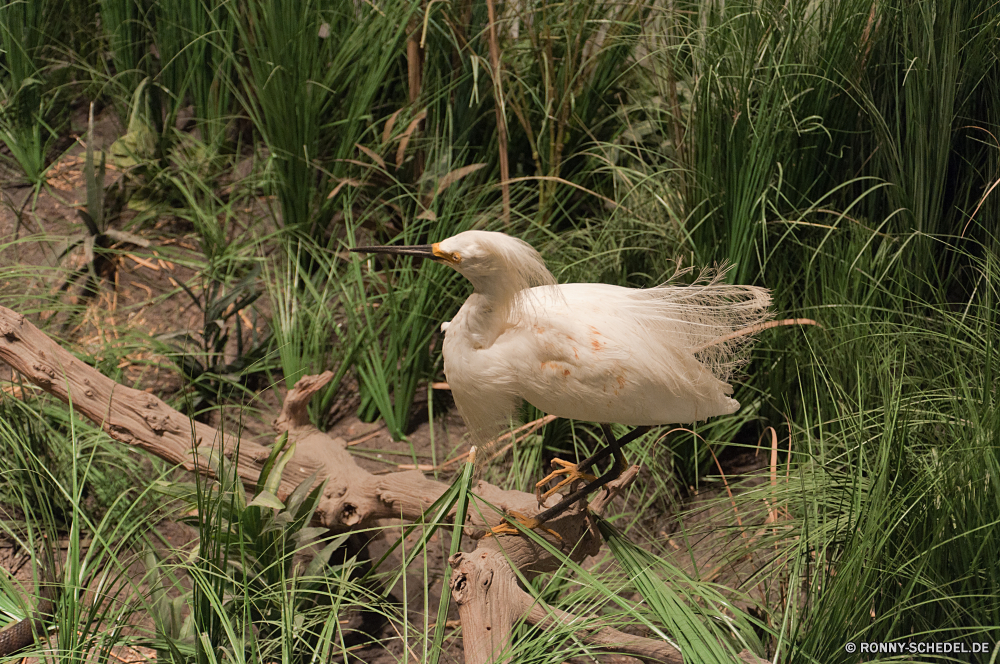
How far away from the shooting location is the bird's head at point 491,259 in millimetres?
1348

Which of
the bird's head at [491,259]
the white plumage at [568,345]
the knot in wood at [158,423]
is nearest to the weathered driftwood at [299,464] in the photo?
the knot in wood at [158,423]

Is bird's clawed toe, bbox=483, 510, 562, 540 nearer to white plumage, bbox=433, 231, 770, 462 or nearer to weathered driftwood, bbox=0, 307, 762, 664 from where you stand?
weathered driftwood, bbox=0, 307, 762, 664

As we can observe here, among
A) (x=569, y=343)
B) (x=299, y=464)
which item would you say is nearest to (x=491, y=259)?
(x=569, y=343)

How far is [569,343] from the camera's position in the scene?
1.39 metres

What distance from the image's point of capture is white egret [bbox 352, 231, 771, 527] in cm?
138

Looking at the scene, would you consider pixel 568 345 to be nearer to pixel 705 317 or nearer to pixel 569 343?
pixel 569 343

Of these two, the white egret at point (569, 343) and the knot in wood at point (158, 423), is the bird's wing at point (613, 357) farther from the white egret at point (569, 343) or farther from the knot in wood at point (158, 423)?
the knot in wood at point (158, 423)

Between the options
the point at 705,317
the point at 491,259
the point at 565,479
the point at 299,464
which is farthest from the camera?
the point at 299,464

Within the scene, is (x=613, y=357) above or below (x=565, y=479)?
above

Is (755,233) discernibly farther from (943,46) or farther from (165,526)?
(165,526)

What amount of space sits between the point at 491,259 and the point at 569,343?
21 cm

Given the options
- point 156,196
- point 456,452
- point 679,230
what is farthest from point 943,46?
point 156,196

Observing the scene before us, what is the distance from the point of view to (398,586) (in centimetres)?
202

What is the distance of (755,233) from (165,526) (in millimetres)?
1825
